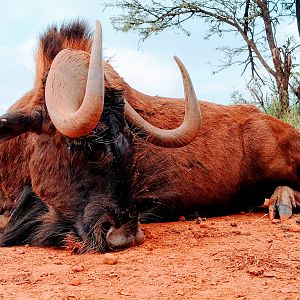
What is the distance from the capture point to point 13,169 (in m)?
5.49

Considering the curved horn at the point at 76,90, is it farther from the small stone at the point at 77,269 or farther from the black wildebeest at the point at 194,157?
the small stone at the point at 77,269

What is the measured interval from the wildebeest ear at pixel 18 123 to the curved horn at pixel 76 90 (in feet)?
0.78

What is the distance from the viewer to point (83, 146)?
4352 millimetres

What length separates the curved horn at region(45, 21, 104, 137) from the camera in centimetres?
388

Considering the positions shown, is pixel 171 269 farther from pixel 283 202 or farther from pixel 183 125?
pixel 283 202

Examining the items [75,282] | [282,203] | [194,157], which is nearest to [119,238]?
[75,282]

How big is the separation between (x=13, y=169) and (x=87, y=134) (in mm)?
1538

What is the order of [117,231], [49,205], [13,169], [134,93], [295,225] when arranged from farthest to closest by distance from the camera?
[134,93] < [13,169] < [295,225] < [49,205] < [117,231]

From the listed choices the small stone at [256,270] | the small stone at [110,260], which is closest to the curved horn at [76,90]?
the small stone at [110,260]

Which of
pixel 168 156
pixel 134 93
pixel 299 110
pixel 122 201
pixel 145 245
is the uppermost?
pixel 299 110

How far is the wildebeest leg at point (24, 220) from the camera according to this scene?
488 centimetres

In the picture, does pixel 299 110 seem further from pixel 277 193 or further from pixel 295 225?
pixel 295 225

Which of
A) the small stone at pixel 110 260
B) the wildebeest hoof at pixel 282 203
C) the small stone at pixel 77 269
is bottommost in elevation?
the small stone at pixel 77 269

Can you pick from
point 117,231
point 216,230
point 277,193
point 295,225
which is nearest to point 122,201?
point 117,231
